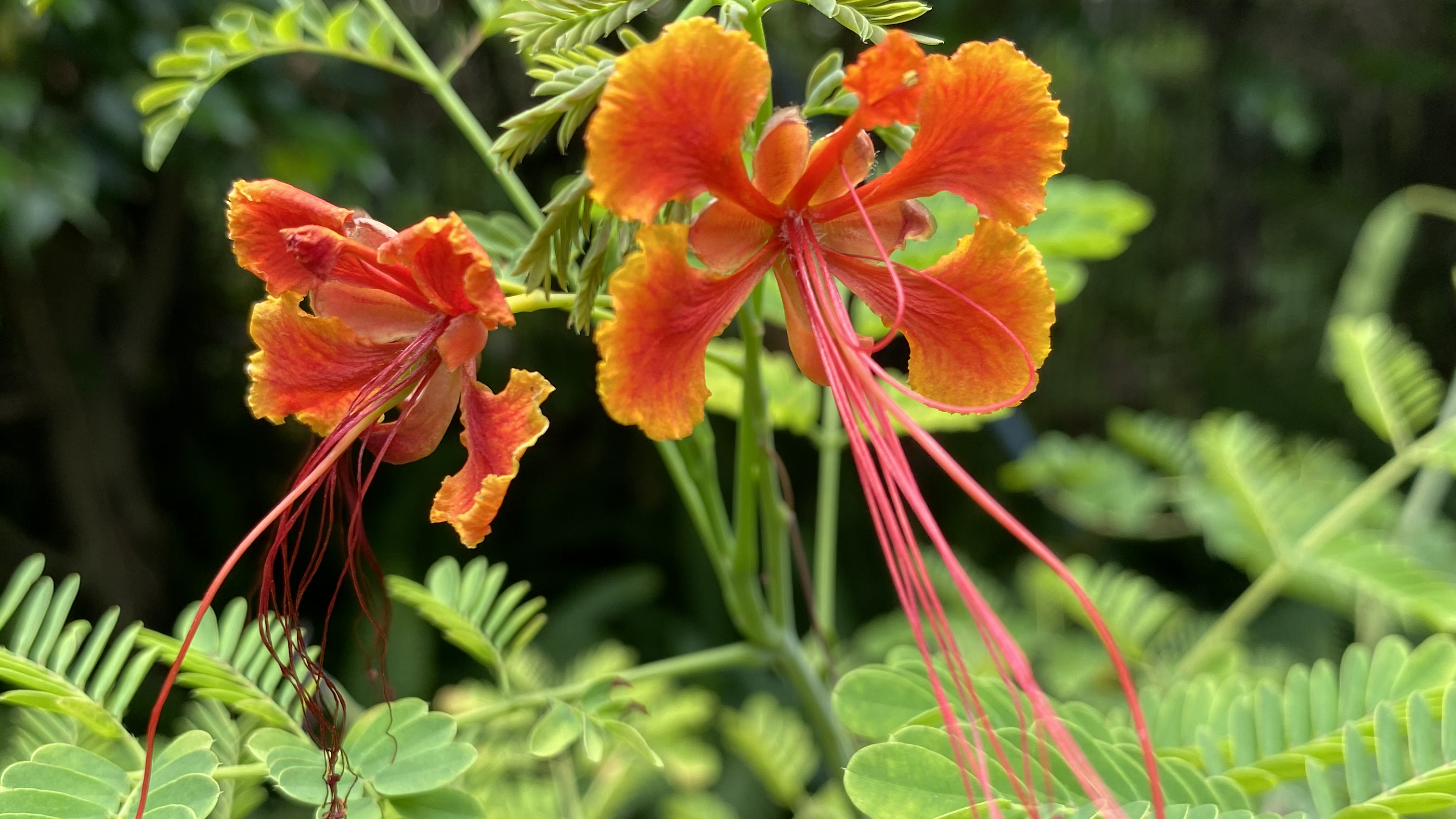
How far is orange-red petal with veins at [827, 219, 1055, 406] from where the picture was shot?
44 centimetres

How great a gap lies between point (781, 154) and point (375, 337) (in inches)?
8.3

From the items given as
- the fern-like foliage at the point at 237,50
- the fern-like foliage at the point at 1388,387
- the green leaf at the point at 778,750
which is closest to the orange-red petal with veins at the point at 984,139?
the fern-like foliage at the point at 237,50

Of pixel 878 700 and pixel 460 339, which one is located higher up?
pixel 460 339

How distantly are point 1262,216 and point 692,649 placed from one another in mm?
2226

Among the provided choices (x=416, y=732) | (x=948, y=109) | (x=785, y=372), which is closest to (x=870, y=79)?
(x=948, y=109)

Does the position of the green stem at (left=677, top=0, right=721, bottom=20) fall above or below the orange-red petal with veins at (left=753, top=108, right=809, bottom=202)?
above

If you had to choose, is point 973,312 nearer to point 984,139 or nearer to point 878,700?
point 984,139

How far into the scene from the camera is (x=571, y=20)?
1.45 feet

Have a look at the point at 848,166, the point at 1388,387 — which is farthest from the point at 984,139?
the point at 1388,387

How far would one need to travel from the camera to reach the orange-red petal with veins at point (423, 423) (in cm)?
46

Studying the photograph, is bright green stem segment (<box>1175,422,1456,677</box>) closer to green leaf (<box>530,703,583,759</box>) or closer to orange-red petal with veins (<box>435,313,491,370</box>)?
green leaf (<box>530,703,583,759</box>)

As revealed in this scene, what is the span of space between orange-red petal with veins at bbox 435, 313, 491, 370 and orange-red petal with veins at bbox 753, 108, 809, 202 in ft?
0.46

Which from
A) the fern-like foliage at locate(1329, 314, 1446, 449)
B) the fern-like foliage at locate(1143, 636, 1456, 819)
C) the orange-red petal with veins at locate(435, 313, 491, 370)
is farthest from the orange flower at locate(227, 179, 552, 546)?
the fern-like foliage at locate(1329, 314, 1446, 449)

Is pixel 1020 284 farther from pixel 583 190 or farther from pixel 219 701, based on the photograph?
pixel 219 701
